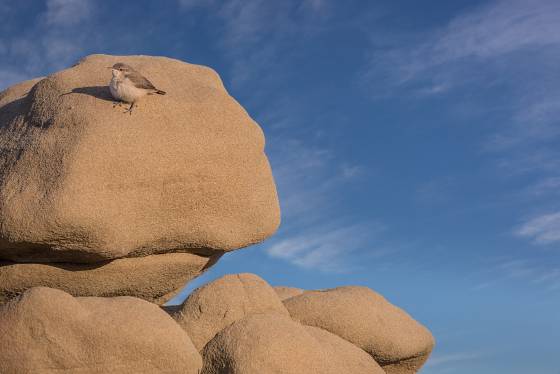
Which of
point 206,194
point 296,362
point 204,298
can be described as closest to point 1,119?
point 206,194

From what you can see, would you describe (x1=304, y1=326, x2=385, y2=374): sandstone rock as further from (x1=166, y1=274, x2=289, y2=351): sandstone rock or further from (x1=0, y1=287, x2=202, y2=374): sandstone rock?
(x1=0, y1=287, x2=202, y2=374): sandstone rock

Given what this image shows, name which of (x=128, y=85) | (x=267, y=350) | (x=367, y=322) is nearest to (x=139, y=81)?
(x=128, y=85)

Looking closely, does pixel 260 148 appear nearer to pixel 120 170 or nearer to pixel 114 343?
pixel 120 170

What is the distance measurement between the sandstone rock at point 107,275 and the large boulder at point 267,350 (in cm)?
126

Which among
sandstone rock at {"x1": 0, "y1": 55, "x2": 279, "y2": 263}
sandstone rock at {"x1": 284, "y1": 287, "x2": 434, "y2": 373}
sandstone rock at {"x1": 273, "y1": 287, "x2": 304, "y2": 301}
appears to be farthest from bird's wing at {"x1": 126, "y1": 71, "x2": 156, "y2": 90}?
sandstone rock at {"x1": 273, "y1": 287, "x2": 304, "y2": 301}

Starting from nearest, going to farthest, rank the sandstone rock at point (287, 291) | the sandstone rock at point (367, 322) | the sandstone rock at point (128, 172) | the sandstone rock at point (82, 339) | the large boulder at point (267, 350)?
the sandstone rock at point (82, 339) → the large boulder at point (267, 350) → the sandstone rock at point (128, 172) → the sandstone rock at point (367, 322) → the sandstone rock at point (287, 291)

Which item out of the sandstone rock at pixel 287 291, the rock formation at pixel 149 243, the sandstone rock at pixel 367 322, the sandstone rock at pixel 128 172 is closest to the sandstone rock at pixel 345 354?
the rock formation at pixel 149 243

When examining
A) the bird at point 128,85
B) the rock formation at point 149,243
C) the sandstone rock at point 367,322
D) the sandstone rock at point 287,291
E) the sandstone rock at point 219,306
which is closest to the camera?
the rock formation at point 149,243

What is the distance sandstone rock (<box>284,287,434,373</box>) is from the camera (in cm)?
883

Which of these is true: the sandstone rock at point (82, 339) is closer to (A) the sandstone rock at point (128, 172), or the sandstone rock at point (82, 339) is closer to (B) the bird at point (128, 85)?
(A) the sandstone rock at point (128, 172)

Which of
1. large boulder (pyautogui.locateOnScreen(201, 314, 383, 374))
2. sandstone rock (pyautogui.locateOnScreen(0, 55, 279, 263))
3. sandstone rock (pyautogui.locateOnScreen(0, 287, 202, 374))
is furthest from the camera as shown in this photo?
sandstone rock (pyautogui.locateOnScreen(0, 55, 279, 263))

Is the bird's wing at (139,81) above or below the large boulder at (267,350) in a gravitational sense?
above

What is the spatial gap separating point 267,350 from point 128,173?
227cm

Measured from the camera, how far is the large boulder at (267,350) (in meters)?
7.20
